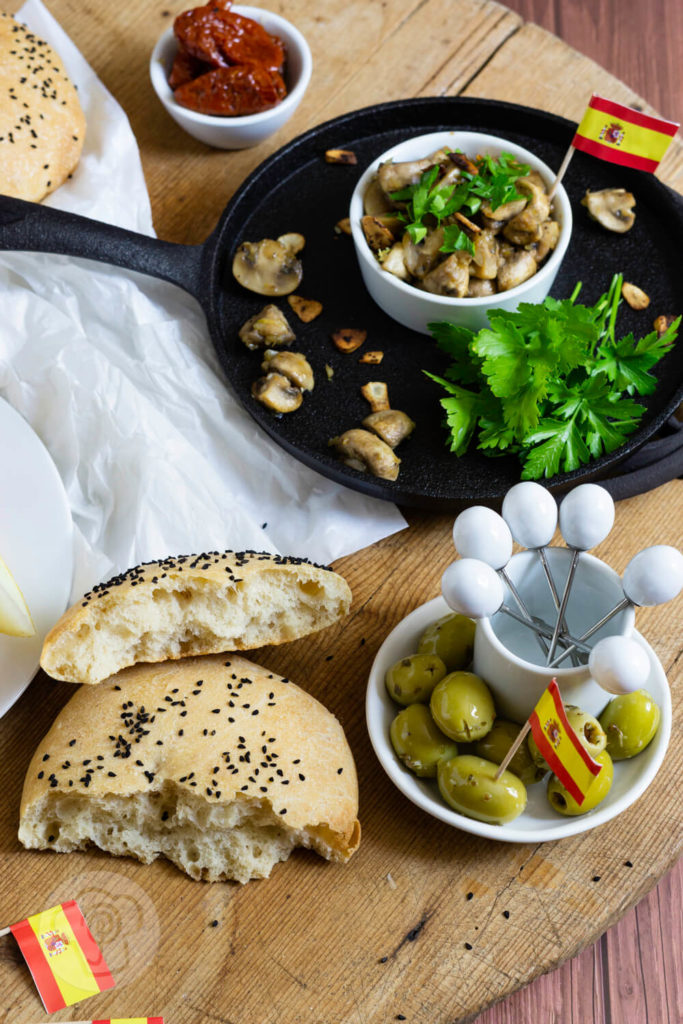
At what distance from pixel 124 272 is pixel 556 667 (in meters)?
1.39

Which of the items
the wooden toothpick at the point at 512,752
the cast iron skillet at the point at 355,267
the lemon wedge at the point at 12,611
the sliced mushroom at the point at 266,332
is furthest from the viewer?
the sliced mushroom at the point at 266,332

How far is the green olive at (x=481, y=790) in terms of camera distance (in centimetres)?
156

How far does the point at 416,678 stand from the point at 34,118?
1566mm

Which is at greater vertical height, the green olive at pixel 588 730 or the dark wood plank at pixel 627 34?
the dark wood plank at pixel 627 34

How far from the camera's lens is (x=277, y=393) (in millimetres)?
2066

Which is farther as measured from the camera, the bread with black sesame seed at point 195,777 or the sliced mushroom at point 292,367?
the sliced mushroom at point 292,367

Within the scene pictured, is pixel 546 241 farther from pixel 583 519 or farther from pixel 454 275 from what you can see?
pixel 583 519

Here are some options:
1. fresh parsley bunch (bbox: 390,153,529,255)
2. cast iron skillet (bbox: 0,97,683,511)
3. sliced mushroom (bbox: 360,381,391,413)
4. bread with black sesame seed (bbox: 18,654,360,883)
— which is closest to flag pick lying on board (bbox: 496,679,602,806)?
bread with black sesame seed (bbox: 18,654,360,883)

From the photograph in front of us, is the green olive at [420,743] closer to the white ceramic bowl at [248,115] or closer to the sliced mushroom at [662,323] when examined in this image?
the sliced mushroom at [662,323]

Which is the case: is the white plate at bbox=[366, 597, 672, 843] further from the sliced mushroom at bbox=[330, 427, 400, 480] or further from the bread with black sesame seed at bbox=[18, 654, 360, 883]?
the sliced mushroom at bbox=[330, 427, 400, 480]

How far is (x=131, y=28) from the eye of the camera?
2.68m

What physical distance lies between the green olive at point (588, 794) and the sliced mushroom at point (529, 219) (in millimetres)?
1092

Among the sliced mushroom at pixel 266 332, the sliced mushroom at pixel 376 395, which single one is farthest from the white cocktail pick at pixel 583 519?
the sliced mushroom at pixel 266 332

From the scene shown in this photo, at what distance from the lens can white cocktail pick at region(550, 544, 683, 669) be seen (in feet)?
4.79
